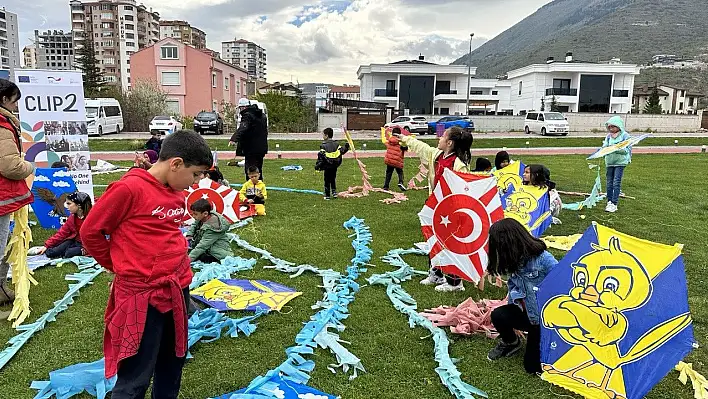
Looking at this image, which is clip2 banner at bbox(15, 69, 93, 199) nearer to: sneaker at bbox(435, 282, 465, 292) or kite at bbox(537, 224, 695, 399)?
sneaker at bbox(435, 282, 465, 292)

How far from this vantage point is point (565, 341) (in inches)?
149

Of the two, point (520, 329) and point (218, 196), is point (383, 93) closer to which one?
point (218, 196)

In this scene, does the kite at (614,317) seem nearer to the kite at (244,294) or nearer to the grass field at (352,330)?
the grass field at (352,330)

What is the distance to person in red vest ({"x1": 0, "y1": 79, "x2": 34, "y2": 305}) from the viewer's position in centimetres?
441

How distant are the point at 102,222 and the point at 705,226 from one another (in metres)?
9.95

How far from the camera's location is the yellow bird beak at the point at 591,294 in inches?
144

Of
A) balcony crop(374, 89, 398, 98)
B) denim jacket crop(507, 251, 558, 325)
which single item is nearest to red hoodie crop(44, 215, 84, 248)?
denim jacket crop(507, 251, 558, 325)

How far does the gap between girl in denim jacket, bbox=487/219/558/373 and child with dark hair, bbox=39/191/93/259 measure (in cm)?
556

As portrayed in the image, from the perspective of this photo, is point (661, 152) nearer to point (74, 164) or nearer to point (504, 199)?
point (504, 199)

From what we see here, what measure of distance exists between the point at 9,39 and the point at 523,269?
129500 mm

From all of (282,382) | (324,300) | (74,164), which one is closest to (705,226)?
(324,300)

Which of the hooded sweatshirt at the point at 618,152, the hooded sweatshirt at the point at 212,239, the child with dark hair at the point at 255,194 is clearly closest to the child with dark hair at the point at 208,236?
the hooded sweatshirt at the point at 212,239

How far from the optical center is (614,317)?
356 centimetres

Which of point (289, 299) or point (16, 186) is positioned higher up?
point (16, 186)
